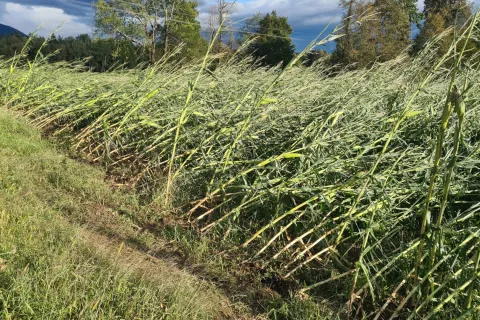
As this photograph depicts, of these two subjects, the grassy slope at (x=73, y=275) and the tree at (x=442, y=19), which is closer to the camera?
the grassy slope at (x=73, y=275)

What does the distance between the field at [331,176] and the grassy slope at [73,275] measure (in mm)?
530

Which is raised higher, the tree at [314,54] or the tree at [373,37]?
the tree at [373,37]

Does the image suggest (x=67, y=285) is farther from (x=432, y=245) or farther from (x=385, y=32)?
(x=385, y=32)

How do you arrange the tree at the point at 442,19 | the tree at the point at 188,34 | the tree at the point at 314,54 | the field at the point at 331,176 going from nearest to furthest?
the tree at the point at 442,19, the field at the point at 331,176, the tree at the point at 314,54, the tree at the point at 188,34

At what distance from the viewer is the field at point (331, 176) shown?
1.94 metres

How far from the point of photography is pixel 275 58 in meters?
24.8

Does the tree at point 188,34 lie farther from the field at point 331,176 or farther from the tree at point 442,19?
the field at point 331,176

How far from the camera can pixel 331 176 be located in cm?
277

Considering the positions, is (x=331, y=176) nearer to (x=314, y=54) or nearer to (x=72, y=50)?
(x=314, y=54)

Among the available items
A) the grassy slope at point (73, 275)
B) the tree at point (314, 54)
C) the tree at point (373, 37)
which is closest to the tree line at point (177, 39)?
the tree at point (373, 37)

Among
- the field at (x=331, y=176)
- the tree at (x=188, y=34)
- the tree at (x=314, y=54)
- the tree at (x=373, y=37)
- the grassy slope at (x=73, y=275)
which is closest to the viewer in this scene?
the grassy slope at (x=73, y=275)

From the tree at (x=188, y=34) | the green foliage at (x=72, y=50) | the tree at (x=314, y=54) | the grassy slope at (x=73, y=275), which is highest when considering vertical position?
the tree at (x=188, y=34)

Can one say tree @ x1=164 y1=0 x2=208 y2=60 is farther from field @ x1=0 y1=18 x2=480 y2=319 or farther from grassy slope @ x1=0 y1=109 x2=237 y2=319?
grassy slope @ x1=0 y1=109 x2=237 y2=319

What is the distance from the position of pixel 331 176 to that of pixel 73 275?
1714mm
